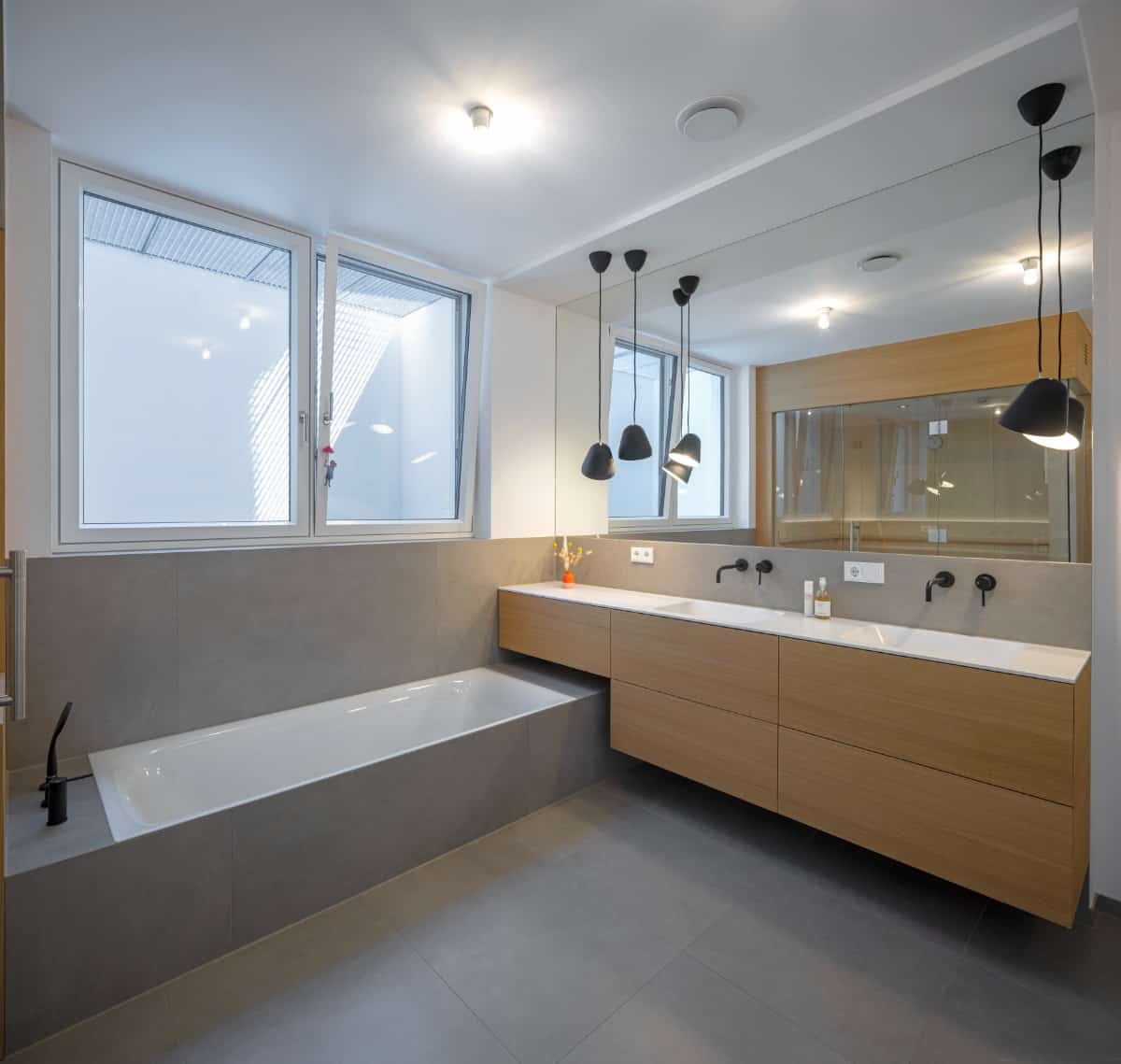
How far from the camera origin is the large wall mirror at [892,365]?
2.05 metres

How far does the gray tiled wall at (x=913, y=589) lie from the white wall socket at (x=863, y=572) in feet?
0.07

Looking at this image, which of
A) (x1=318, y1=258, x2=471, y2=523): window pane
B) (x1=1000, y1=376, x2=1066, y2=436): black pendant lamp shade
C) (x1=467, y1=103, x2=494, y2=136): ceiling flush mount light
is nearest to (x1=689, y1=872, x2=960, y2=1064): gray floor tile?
(x1=1000, y1=376, x2=1066, y2=436): black pendant lamp shade

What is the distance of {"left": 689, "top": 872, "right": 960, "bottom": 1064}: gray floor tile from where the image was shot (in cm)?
154

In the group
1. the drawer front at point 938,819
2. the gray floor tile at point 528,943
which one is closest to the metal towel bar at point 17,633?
the gray floor tile at point 528,943

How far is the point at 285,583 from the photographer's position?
271cm

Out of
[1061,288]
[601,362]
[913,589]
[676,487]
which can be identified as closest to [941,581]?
[913,589]

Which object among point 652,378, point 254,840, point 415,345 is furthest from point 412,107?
point 254,840

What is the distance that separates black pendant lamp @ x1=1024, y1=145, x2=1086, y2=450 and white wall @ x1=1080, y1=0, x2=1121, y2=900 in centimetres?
Answer: 8

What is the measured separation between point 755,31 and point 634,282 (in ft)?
5.25

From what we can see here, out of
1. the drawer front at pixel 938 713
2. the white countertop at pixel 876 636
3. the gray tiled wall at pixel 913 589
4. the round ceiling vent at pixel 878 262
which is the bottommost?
the drawer front at pixel 938 713

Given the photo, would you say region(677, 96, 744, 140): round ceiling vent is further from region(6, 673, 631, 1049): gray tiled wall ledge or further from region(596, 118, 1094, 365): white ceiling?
region(6, 673, 631, 1049): gray tiled wall ledge

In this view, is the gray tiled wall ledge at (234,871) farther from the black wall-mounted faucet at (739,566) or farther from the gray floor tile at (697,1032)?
the black wall-mounted faucet at (739,566)

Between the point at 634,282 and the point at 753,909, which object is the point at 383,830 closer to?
the point at 753,909

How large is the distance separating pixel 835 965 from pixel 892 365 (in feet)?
6.61
